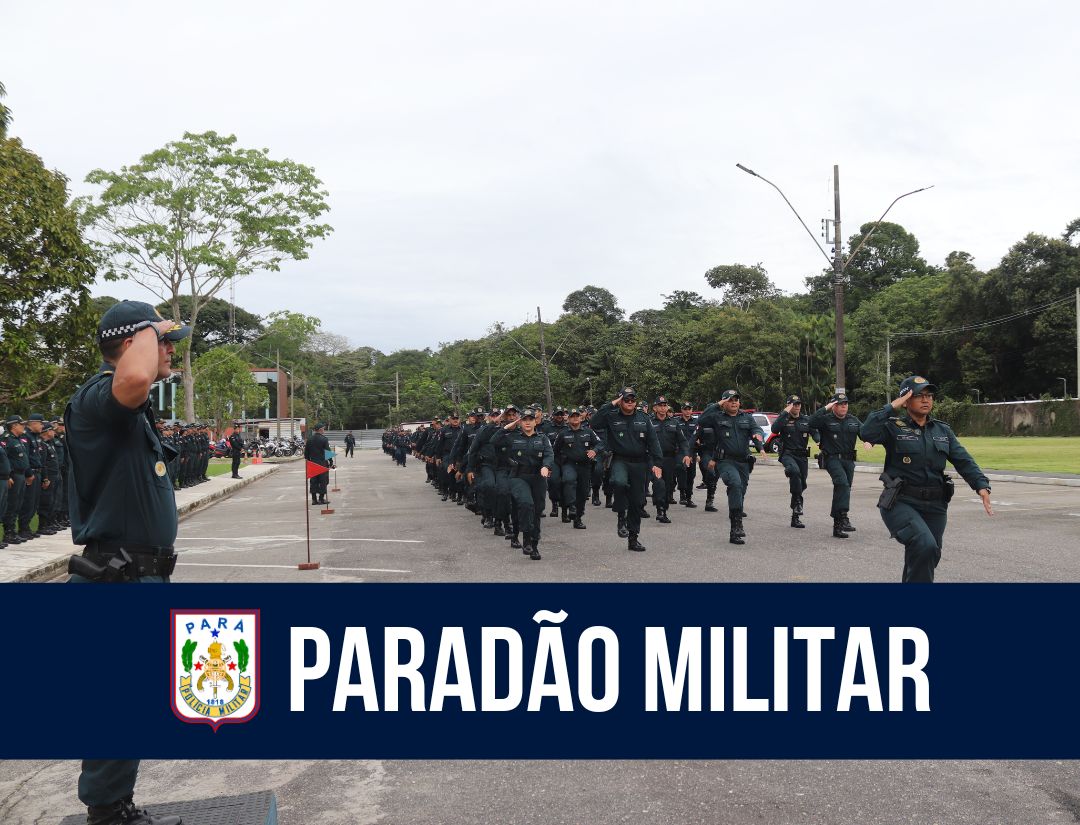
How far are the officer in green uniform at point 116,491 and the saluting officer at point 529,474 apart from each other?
8.03 m

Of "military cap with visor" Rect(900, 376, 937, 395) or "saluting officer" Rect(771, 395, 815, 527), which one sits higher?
"military cap with visor" Rect(900, 376, 937, 395)

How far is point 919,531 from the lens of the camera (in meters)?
6.72

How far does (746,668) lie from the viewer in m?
3.49

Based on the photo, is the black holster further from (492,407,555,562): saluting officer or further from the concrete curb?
the concrete curb

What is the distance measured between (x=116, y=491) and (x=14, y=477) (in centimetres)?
1220

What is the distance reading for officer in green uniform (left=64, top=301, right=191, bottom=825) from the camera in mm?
3326

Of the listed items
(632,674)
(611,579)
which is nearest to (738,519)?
(611,579)

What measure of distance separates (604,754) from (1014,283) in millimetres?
61921

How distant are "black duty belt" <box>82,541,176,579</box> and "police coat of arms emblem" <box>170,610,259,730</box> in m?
0.21

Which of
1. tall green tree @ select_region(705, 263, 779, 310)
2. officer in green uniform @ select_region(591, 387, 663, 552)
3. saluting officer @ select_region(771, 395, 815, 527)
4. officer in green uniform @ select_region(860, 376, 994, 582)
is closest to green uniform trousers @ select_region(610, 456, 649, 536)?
officer in green uniform @ select_region(591, 387, 663, 552)

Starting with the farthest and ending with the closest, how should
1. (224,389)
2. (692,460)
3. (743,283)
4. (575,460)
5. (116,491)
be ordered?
(743,283), (224,389), (692,460), (575,460), (116,491)

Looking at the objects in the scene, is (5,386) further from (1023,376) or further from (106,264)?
(1023,376)

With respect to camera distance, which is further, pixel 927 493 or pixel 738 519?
pixel 738 519

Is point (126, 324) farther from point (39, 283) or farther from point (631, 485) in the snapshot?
point (39, 283)
